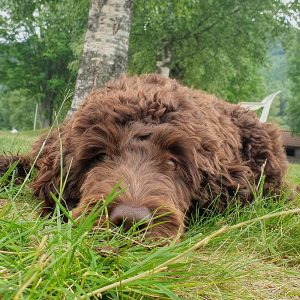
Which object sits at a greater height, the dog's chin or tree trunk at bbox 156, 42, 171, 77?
tree trunk at bbox 156, 42, 171, 77

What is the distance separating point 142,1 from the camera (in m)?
16.3

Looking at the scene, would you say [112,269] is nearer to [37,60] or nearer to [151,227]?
[151,227]

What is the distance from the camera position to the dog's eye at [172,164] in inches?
141

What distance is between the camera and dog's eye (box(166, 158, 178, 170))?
11.7 ft

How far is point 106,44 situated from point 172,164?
6.25m

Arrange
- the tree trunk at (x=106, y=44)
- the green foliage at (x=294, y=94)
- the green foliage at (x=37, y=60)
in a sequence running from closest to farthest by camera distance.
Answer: the tree trunk at (x=106, y=44)
the green foliage at (x=37, y=60)
the green foliage at (x=294, y=94)

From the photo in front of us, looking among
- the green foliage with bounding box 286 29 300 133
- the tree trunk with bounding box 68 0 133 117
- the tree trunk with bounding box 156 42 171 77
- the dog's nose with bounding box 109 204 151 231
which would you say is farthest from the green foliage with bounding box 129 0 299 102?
the dog's nose with bounding box 109 204 151 231

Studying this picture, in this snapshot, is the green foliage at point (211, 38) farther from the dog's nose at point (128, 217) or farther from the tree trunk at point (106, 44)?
the dog's nose at point (128, 217)

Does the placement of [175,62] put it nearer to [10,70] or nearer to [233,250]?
[10,70]

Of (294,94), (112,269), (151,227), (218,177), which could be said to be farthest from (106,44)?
(294,94)

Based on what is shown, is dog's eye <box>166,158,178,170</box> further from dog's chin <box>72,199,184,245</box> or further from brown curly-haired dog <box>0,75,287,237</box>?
dog's chin <box>72,199,184,245</box>

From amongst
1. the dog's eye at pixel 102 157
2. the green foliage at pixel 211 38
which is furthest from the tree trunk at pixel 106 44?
the green foliage at pixel 211 38

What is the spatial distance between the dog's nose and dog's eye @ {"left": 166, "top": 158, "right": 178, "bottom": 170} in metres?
1.02

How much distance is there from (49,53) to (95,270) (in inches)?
1606
